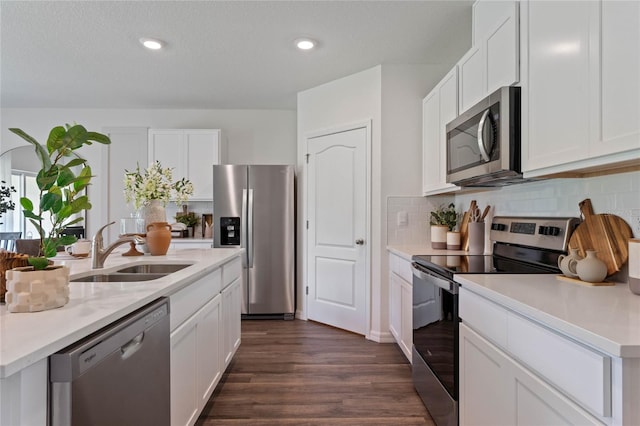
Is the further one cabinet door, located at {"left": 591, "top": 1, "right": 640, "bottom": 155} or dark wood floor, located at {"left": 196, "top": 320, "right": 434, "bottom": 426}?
dark wood floor, located at {"left": 196, "top": 320, "right": 434, "bottom": 426}

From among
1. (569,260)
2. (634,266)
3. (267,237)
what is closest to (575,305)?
(634,266)

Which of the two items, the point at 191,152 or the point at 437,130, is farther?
the point at 191,152

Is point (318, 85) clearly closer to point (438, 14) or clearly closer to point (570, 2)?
point (438, 14)

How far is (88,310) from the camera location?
1.05m

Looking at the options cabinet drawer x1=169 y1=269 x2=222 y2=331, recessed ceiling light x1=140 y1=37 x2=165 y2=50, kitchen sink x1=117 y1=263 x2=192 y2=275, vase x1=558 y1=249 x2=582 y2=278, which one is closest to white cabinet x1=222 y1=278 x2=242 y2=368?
cabinet drawer x1=169 y1=269 x2=222 y2=331

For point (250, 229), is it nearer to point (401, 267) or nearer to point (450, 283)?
point (401, 267)

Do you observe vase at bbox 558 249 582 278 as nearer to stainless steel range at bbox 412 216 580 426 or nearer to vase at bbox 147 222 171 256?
stainless steel range at bbox 412 216 580 426

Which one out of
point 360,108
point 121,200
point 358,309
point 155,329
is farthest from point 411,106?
point 121,200

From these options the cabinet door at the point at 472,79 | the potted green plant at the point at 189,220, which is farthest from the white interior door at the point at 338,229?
the potted green plant at the point at 189,220

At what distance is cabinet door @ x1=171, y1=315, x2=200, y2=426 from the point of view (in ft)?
5.11

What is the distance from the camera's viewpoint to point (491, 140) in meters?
1.91

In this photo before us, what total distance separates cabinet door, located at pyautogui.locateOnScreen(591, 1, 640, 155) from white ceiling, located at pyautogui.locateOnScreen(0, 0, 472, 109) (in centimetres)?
143

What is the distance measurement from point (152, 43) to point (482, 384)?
327cm

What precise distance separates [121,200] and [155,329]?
4.22 meters
